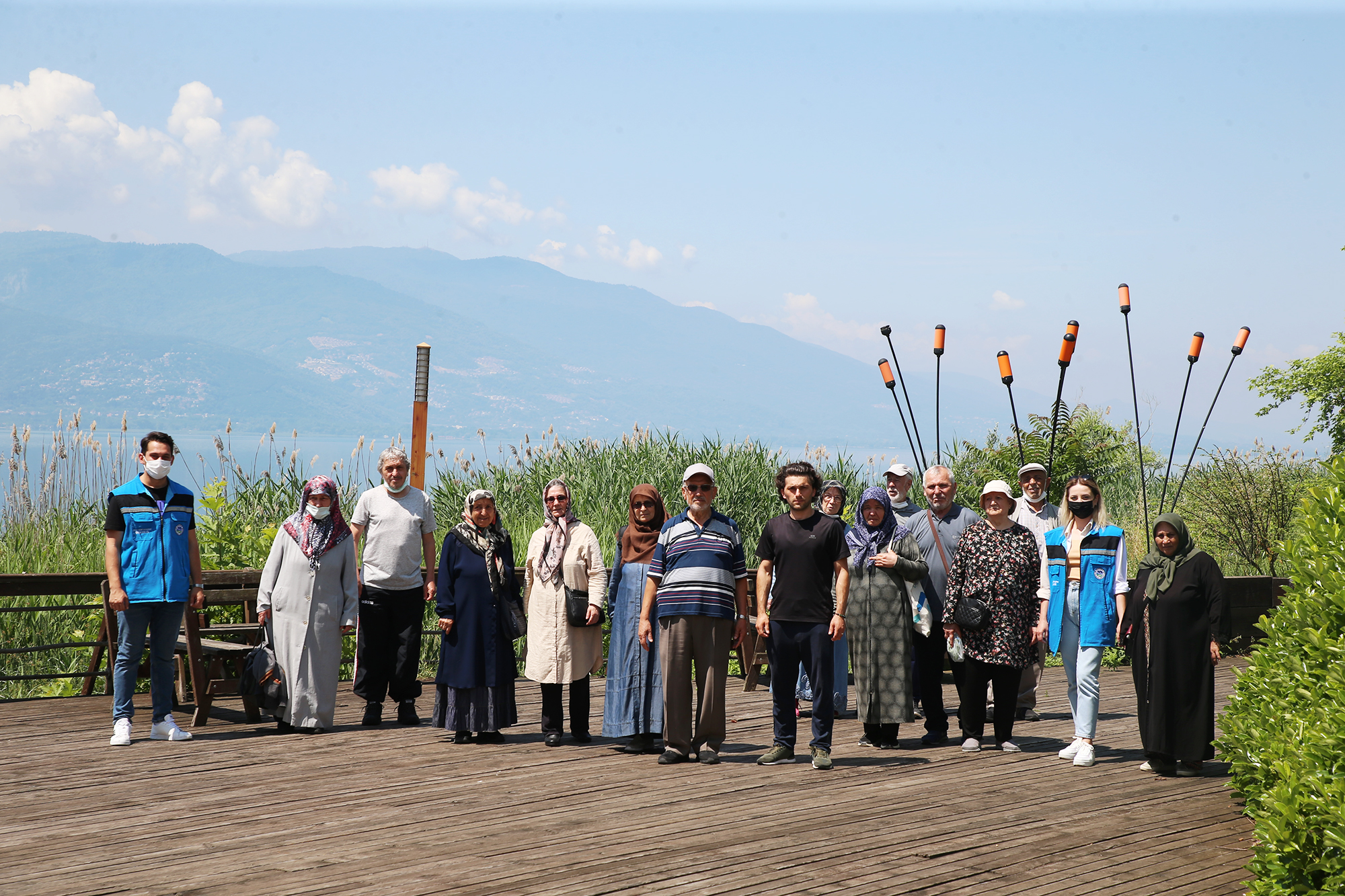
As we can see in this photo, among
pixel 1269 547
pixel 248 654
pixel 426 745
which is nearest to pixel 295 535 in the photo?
pixel 248 654

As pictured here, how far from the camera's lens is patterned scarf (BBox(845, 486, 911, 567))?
7.36 meters

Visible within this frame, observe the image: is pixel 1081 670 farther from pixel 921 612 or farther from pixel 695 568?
pixel 695 568

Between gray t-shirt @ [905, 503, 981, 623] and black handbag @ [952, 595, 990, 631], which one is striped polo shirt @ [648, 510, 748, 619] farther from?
gray t-shirt @ [905, 503, 981, 623]

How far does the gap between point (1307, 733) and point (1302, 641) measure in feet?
2.77

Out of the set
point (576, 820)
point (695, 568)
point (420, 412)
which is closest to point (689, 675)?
point (695, 568)

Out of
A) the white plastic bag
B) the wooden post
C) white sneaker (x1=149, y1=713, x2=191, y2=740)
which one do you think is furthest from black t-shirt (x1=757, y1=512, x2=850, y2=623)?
the wooden post

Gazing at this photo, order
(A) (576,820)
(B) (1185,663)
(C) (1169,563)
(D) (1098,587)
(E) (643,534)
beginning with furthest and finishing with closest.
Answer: (E) (643,534) → (D) (1098,587) → (C) (1169,563) → (B) (1185,663) → (A) (576,820)

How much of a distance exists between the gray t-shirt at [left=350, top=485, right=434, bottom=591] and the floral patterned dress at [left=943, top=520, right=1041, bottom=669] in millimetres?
3439

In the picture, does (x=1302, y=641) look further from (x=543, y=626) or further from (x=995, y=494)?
(x=543, y=626)

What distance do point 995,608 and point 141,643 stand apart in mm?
5031

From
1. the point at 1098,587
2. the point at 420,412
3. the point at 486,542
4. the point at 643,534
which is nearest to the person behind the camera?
the point at 1098,587

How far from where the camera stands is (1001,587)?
709 cm

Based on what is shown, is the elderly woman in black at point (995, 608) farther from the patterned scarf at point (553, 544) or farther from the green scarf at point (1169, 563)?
the patterned scarf at point (553, 544)

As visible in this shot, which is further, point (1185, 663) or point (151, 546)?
point (151, 546)
